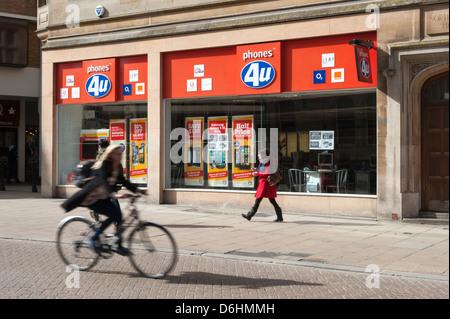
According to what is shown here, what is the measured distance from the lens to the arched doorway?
12.1 metres

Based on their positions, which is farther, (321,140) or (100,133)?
(100,133)

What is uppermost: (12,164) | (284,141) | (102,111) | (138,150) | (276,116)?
(102,111)

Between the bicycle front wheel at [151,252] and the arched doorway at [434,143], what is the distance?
745 cm

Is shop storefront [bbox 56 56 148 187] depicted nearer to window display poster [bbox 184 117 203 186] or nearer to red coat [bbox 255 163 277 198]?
window display poster [bbox 184 117 203 186]

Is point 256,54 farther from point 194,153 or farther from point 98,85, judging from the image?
point 98,85

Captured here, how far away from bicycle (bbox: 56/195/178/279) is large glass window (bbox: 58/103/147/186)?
8.63m

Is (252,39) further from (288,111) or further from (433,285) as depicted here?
(433,285)

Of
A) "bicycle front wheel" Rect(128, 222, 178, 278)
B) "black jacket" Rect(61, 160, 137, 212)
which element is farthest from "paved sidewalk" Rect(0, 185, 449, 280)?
"black jacket" Rect(61, 160, 137, 212)

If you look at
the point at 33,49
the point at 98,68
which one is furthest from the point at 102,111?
the point at 33,49

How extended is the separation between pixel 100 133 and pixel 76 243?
1006cm

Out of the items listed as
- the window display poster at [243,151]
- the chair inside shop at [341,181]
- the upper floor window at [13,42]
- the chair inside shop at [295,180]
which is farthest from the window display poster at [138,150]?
the upper floor window at [13,42]

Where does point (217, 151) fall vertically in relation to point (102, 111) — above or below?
below

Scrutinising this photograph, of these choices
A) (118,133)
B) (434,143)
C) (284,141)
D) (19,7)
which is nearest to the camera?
(434,143)

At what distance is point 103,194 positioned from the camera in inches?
268
